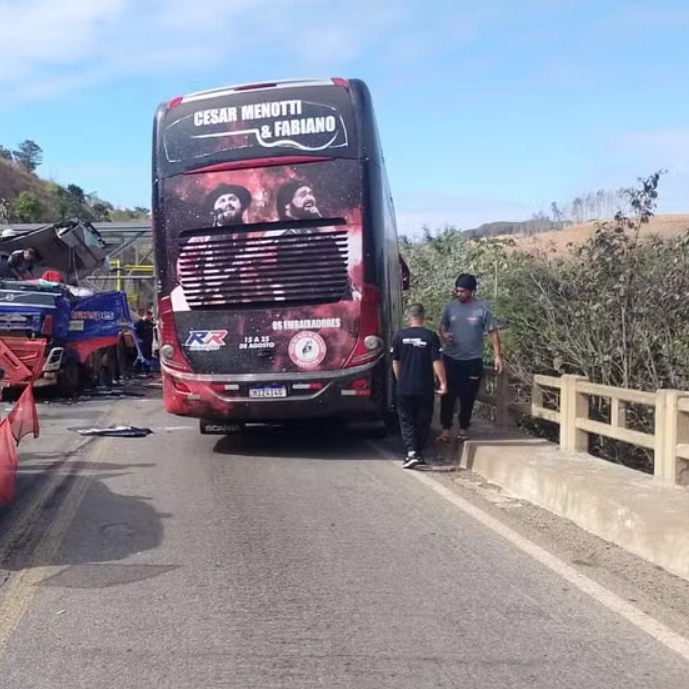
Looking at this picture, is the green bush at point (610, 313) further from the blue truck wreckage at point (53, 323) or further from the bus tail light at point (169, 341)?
the blue truck wreckage at point (53, 323)

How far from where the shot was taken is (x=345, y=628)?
4977 mm

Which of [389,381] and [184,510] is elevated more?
[389,381]

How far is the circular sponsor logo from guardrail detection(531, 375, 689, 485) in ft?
7.56

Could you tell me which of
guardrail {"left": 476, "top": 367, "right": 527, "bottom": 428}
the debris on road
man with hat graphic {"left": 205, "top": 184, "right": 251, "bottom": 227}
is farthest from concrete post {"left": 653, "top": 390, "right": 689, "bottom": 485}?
the debris on road

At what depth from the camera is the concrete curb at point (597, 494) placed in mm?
6215

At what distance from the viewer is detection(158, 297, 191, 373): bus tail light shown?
1066cm

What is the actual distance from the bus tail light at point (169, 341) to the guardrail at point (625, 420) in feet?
12.6

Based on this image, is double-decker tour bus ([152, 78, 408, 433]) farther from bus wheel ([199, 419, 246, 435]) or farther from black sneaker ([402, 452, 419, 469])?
bus wheel ([199, 419, 246, 435])

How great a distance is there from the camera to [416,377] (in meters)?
9.89

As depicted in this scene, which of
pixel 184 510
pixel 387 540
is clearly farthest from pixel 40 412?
pixel 387 540

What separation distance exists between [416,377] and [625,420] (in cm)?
224

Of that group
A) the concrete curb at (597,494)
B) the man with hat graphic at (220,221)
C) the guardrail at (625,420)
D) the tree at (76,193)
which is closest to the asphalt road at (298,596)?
the concrete curb at (597,494)

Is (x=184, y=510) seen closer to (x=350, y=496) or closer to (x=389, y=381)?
(x=350, y=496)

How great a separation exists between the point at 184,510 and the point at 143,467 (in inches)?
94.2
